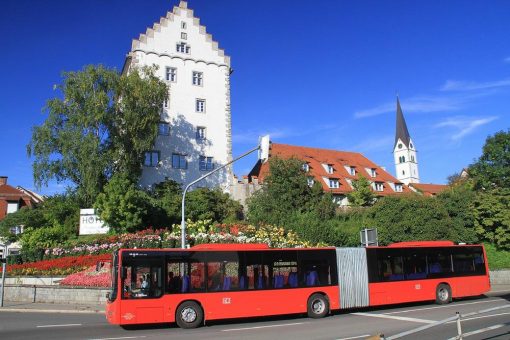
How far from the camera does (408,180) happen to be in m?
120

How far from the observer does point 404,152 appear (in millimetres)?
116625

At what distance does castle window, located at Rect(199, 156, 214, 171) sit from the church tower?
80342 millimetres

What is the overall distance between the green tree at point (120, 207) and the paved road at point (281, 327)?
12914 millimetres

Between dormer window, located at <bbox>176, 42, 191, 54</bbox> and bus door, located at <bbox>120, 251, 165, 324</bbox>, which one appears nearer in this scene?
bus door, located at <bbox>120, 251, 165, 324</bbox>

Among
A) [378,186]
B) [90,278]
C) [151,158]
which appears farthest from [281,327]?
[378,186]

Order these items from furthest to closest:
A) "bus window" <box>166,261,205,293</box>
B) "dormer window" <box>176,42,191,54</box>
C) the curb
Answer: "dormer window" <box>176,42,191,54</box> < the curb < "bus window" <box>166,261,205,293</box>

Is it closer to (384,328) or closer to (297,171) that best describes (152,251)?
(384,328)

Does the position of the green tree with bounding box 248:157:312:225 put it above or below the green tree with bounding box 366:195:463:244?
above

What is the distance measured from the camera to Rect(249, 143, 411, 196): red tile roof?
178 ft

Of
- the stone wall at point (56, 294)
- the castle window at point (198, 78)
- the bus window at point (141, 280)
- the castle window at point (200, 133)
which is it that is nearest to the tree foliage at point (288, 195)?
the castle window at point (200, 133)

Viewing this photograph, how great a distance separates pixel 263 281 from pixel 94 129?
24851 mm

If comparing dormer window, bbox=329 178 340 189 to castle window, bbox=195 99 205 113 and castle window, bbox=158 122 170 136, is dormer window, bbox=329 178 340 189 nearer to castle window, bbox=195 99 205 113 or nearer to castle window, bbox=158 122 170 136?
castle window, bbox=195 99 205 113

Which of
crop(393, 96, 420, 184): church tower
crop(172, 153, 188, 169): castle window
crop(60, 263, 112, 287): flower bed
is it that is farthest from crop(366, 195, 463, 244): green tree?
crop(393, 96, 420, 184): church tower

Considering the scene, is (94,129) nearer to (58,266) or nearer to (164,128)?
(164,128)
